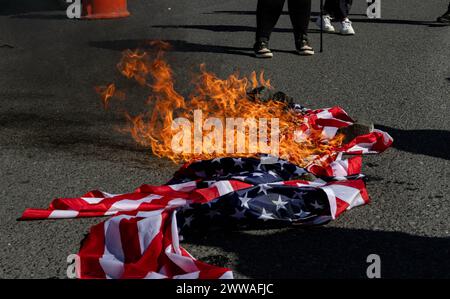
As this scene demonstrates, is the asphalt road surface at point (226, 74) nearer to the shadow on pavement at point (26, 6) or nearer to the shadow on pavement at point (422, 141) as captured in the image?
the shadow on pavement at point (422, 141)

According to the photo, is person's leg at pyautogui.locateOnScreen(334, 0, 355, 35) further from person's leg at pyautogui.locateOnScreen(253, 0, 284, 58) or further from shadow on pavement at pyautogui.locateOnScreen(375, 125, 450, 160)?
shadow on pavement at pyautogui.locateOnScreen(375, 125, 450, 160)

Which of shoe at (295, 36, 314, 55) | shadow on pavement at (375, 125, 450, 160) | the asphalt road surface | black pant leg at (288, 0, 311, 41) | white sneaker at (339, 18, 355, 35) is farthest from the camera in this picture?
white sneaker at (339, 18, 355, 35)

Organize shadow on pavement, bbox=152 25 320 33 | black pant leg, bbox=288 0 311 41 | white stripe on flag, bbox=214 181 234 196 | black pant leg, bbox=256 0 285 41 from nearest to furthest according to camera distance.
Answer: white stripe on flag, bbox=214 181 234 196 < black pant leg, bbox=256 0 285 41 < black pant leg, bbox=288 0 311 41 < shadow on pavement, bbox=152 25 320 33

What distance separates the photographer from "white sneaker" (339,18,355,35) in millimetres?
10133

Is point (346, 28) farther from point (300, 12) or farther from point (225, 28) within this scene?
point (225, 28)

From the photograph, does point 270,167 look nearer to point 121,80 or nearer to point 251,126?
point 251,126

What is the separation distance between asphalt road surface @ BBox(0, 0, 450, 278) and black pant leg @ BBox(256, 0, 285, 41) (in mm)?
352

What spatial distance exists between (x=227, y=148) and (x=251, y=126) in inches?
12.8

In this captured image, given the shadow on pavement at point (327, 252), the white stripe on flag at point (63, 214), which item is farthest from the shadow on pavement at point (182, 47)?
the shadow on pavement at point (327, 252)

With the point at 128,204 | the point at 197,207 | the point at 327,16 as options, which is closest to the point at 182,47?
the point at 327,16

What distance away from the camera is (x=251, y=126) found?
551 cm

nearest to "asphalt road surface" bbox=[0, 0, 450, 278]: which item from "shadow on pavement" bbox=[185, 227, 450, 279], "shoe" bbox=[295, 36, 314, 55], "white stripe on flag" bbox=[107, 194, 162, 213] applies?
"shadow on pavement" bbox=[185, 227, 450, 279]

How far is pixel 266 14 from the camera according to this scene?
Result: 8.62 meters
